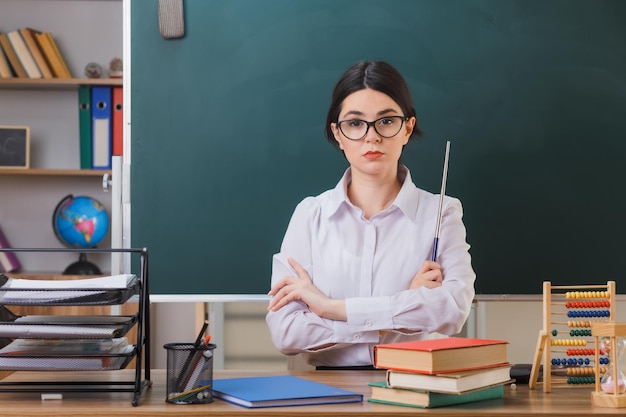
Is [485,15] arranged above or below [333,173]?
above

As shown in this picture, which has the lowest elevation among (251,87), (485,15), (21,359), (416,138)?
(21,359)

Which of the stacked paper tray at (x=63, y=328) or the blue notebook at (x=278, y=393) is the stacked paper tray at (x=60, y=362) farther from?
the blue notebook at (x=278, y=393)

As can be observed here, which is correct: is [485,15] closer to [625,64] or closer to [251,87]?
[625,64]

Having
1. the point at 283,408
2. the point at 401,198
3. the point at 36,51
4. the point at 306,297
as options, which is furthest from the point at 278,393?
the point at 36,51


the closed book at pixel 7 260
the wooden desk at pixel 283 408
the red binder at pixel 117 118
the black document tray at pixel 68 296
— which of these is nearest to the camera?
the wooden desk at pixel 283 408

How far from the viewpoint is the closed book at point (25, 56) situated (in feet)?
13.5

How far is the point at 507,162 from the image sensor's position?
2756 mm

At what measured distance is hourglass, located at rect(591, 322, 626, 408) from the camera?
4.88ft

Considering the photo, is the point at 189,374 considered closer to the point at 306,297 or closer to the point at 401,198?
the point at 306,297

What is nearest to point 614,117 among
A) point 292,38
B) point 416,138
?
point 416,138

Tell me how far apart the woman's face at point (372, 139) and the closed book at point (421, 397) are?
987mm

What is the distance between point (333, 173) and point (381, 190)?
0.31 meters

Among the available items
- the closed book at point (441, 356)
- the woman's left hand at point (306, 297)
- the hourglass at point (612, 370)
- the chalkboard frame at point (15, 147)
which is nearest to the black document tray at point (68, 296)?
the closed book at point (441, 356)

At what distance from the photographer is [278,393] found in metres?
1.52
